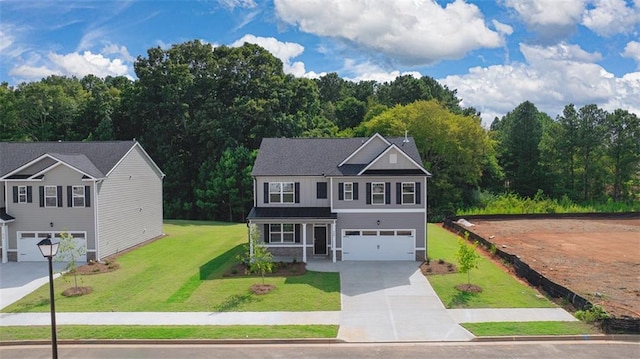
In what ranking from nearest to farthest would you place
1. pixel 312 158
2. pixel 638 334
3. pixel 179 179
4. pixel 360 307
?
pixel 638 334 < pixel 360 307 < pixel 312 158 < pixel 179 179

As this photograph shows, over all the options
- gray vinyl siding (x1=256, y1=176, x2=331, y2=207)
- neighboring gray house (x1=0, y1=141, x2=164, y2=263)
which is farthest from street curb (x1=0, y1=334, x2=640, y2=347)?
gray vinyl siding (x1=256, y1=176, x2=331, y2=207)

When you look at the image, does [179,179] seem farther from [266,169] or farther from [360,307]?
[360,307]

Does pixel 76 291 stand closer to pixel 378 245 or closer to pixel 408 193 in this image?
pixel 378 245

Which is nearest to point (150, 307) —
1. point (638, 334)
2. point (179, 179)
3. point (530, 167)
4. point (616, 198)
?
point (638, 334)

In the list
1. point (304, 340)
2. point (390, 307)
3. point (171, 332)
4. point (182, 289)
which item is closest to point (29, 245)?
point (182, 289)

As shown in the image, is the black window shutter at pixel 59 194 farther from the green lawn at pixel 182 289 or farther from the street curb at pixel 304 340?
the street curb at pixel 304 340

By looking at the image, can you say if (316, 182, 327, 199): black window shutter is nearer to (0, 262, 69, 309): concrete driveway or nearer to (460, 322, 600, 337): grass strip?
(460, 322, 600, 337): grass strip
